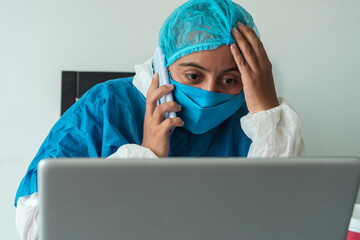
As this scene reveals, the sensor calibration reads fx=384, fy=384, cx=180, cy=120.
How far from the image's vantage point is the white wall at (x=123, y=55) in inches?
67.6

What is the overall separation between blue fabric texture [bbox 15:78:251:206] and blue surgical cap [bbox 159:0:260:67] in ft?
0.55

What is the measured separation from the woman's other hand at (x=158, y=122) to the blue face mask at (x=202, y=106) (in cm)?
3

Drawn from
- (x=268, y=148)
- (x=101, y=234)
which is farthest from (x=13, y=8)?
(x=101, y=234)

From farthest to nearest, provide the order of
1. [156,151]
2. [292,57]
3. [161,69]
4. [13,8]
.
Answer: [292,57] → [13,8] → [161,69] → [156,151]

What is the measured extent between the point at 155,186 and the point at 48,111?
147 cm

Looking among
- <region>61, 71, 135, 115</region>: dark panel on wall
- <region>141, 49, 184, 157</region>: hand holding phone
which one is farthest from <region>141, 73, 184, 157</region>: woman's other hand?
<region>61, 71, 135, 115</region>: dark panel on wall

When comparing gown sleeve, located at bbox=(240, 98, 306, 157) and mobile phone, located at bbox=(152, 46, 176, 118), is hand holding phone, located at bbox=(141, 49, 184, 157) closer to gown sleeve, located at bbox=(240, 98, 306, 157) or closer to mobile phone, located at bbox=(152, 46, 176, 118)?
mobile phone, located at bbox=(152, 46, 176, 118)

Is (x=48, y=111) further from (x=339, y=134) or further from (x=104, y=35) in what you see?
(x=339, y=134)

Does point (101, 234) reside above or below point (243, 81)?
below

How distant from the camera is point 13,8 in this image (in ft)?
5.56

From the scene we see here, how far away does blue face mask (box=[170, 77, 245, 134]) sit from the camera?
997 millimetres

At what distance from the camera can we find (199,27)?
1016mm

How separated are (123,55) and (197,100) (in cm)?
86

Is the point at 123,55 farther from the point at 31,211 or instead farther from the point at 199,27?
the point at 31,211
